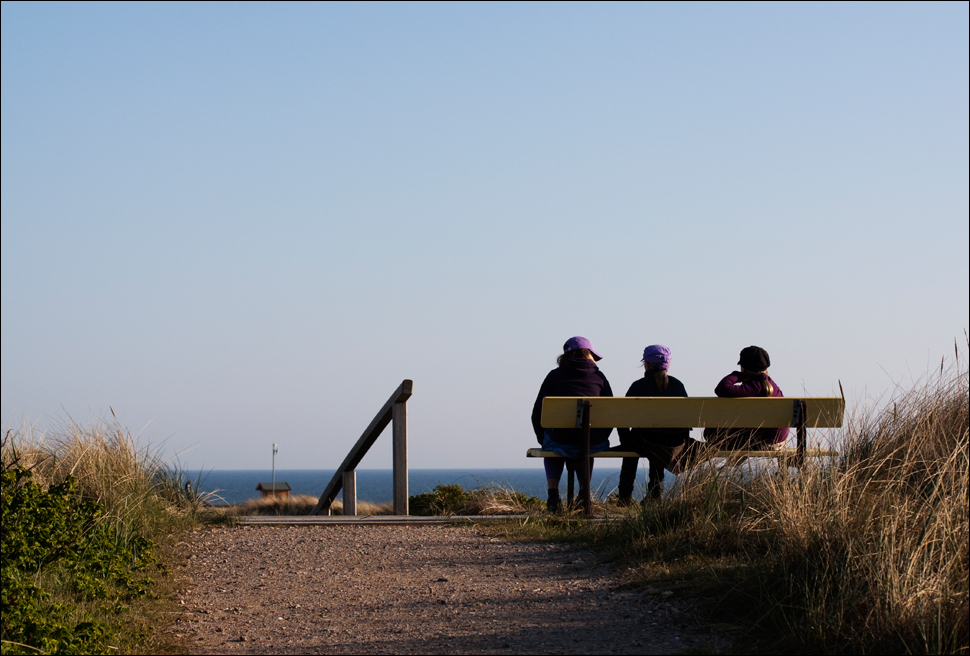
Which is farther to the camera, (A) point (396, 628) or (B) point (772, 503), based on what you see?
(B) point (772, 503)

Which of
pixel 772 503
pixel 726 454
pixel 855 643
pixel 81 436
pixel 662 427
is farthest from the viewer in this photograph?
pixel 662 427

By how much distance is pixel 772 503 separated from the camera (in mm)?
5250

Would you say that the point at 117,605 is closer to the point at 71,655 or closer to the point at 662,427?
the point at 71,655

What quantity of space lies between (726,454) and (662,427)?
1066mm

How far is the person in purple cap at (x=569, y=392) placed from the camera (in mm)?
8242

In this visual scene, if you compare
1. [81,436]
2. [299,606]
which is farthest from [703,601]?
[81,436]

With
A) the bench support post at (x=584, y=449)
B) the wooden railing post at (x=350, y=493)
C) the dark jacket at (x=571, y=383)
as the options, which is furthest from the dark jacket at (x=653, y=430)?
the wooden railing post at (x=350, y=493)

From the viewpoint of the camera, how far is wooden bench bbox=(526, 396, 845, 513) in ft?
25.5

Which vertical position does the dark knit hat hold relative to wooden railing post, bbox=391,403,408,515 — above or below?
above

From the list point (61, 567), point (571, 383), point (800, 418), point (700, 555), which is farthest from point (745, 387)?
point (61, 567)

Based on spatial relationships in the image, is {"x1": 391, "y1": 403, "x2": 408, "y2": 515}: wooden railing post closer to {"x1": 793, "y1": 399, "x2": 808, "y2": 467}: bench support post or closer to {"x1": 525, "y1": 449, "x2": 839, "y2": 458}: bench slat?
{"x1": 525, "y1": 449, "x2": 839, "y2": 458}: bench slat

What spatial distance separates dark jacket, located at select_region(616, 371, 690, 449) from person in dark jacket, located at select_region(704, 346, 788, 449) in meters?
0.28

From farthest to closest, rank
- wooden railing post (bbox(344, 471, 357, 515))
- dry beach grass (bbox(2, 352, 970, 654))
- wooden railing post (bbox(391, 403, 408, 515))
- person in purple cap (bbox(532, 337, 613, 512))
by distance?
wooden railing post (bbox(344, 471, 357, 515)), wooden railing post (bbox(391, 403, 408, 515)), person in purple cap (bbox(532, 337, 613, 512)), dry beach grass (bbox(2, 352, 970, 654))

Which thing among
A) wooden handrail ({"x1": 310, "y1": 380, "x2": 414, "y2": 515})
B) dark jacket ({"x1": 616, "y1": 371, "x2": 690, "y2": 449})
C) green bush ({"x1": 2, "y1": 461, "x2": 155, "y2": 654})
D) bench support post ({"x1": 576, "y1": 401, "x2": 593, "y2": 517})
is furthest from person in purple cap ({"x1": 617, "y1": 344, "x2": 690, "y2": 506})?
green bush ({"x1": 2, "y1": 461, "x2": 155, "y2": 654})
